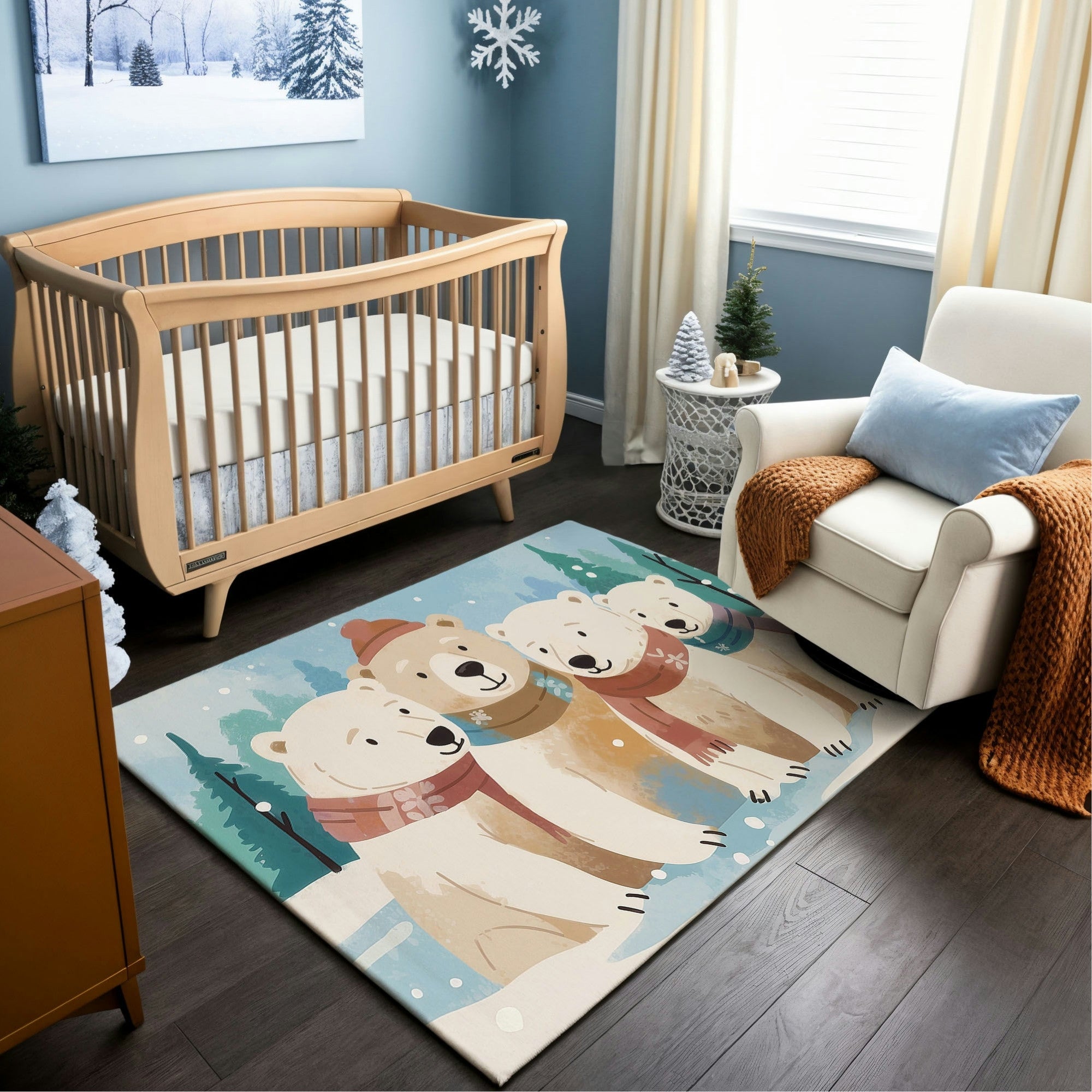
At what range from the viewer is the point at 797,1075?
1429 millimetres

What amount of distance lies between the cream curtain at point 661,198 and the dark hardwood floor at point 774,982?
5.73ft

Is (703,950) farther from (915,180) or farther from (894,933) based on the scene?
(915,180)

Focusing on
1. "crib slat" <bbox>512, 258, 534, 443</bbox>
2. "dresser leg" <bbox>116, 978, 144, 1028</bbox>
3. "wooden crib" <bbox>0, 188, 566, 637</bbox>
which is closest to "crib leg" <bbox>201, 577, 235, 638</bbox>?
"wooden crib" <bbox>0, 188, 566, 637</bbox>

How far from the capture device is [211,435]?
2279 millimetres

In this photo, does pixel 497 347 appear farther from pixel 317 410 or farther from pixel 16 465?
pixel 16 465

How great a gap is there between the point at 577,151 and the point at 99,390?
2.08m

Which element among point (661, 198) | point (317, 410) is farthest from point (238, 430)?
point (661, 198)

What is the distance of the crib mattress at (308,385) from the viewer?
2.33 metres

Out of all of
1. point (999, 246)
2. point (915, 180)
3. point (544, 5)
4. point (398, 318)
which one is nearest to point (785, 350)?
point (915, 180)

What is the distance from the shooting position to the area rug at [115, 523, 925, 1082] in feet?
5.33

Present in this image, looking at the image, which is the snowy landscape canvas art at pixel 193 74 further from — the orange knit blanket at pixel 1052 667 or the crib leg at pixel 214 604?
the orange knit blanket at pixel 1052 667

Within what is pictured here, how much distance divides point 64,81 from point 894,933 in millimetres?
2651

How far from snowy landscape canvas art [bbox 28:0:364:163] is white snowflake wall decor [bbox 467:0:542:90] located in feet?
1.58

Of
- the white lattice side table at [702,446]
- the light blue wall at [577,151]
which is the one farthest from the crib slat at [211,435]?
the light blue wall at [577,151]
